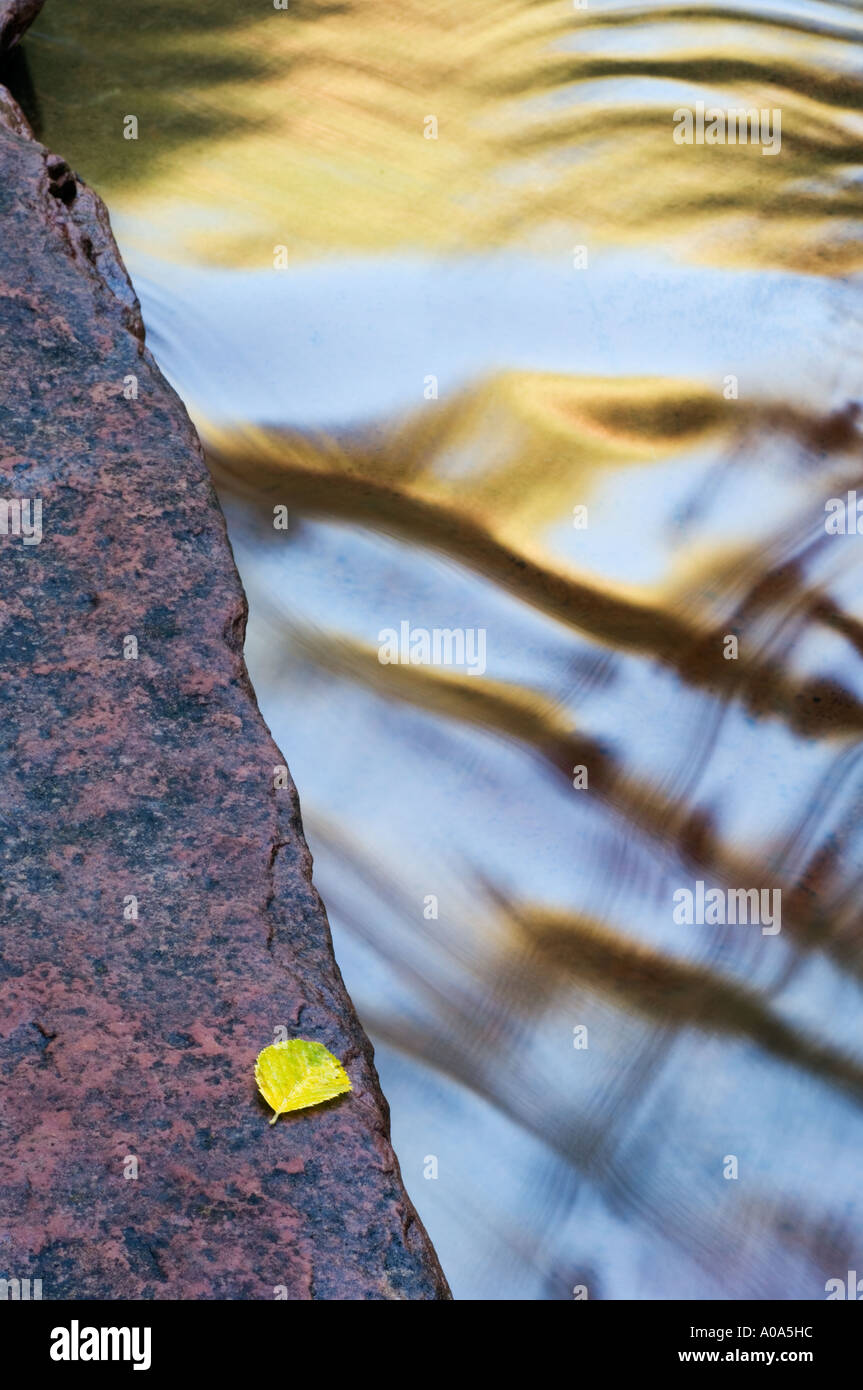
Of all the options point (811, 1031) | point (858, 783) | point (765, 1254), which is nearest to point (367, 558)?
point (858, 783)

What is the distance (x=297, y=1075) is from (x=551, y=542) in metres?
0.90

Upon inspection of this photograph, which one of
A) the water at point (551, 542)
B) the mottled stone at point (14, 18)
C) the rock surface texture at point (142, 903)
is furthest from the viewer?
the mottled stone at point (14, 18)

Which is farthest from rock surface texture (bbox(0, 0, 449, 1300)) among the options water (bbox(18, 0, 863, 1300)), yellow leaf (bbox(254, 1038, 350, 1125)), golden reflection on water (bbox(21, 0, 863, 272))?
golden reflection on water (bbox(21, 0, 863, 272))

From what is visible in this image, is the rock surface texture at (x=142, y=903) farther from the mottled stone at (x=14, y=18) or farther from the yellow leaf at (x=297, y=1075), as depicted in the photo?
the mottled stone at (x=14, y=18)

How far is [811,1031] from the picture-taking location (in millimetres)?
1517

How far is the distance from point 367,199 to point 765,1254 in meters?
1.50

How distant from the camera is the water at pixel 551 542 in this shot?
1463 mm

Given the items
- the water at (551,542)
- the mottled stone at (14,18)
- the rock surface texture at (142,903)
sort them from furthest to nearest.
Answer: the mottled stone at (14,18) < the water at (551,542) < the rock surface texture at (142,903)

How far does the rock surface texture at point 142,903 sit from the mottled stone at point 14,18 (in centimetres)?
63

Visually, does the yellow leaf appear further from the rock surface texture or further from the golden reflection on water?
the golden reflection on water

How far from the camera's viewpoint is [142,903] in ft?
3.98

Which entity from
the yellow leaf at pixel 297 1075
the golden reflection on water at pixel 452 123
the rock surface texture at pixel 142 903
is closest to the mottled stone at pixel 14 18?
the golden reflection on water at pixel 452 123

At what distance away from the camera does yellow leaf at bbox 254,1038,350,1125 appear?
3.67 ft

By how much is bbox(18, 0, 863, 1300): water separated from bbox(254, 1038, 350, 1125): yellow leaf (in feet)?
1.01
